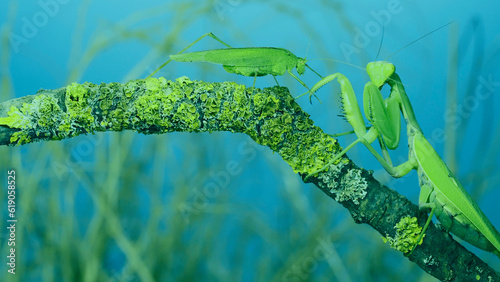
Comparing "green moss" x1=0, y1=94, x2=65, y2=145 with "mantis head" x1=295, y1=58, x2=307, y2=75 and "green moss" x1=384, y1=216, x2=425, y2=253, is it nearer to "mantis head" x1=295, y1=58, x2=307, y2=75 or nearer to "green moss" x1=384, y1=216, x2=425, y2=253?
"mantis head" x1=295, y1=58, x2=307, y2=75

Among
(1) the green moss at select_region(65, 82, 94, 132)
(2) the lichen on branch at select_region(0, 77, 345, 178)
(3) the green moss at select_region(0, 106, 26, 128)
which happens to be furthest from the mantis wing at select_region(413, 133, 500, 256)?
(3) the green moss at select_region(0, 106, 26, 128)

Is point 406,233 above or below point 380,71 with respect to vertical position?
below

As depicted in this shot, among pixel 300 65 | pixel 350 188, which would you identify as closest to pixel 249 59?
pixel 300 65

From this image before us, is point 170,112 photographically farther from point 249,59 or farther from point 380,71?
point 380,71

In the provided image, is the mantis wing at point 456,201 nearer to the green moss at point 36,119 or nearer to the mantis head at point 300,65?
the mantis head at point 300,65

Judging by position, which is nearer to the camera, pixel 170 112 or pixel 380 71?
pixel 170 112

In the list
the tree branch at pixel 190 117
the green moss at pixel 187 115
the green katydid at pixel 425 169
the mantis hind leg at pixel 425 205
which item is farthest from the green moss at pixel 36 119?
the mantis hind leg at pixel 425 205

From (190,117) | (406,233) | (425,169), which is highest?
(190,117)
